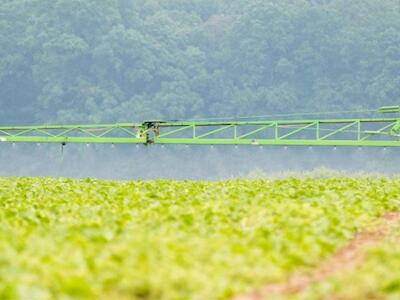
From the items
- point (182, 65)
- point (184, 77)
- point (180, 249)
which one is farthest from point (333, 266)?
point (182, 65)

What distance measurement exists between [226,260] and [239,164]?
92521 millimetres

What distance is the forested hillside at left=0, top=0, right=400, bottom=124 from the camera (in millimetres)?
99125

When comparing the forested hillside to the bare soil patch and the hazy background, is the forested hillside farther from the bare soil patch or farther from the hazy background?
the bare soil patch

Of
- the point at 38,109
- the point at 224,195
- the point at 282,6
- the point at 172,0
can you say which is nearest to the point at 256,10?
the point at 282,6

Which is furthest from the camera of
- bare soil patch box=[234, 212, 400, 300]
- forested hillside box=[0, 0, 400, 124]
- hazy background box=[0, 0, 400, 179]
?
hazy background box=[0, 0, 400, 179]

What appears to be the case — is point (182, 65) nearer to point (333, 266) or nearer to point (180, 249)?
point (333, 266)

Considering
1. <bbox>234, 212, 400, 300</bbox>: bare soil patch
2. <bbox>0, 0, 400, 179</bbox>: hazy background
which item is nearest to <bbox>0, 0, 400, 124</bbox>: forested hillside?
<bbox>0, 0, 400, 179</bbox>: hazy background

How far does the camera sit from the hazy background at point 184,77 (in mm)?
99312

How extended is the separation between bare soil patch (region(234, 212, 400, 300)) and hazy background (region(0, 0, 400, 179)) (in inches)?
3180

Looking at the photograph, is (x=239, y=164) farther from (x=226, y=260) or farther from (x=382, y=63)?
(x=226, y=260)

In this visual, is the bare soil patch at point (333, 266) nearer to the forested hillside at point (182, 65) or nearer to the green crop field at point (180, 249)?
the green crop field at point (180, 249)

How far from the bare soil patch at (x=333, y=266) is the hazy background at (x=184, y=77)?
80.8 metres

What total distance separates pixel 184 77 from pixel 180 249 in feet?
297

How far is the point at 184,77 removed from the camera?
10131 cm
